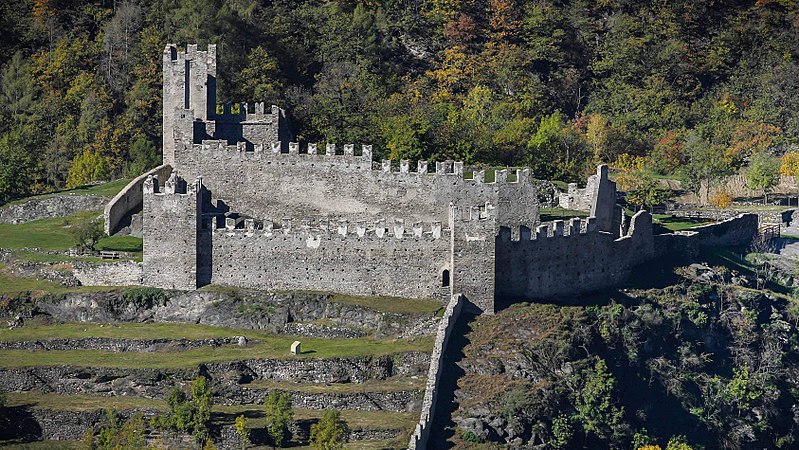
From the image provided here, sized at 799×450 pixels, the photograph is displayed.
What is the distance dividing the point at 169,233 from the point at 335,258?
7.20 meters

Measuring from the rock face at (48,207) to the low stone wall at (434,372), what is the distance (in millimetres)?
22303

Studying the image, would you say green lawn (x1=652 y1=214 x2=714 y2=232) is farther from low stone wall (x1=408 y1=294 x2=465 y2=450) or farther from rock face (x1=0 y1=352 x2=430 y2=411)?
rock face (x1=0 y1=352 x2=430 y2=411)

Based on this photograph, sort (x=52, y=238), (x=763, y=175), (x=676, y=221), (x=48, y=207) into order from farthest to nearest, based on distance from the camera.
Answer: (x=763, y=175) < (x=676, y=221) < (x=48, y=207) < (x=52, y=238)

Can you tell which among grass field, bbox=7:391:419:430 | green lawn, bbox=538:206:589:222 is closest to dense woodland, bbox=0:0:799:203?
green lawn, bbox=538:206:589:222

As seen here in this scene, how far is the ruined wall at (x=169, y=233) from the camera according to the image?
3927 inches

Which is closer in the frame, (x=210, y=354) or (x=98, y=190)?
(x=210, y=354)

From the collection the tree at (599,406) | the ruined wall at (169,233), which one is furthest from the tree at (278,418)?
the tree at (599,406)

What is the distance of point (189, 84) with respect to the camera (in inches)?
4277

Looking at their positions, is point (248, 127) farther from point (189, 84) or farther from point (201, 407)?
point (201, 407)

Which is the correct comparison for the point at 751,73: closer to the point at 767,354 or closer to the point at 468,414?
the point at 767,354

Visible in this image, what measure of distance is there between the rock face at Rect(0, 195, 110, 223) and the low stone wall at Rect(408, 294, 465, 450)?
878 inches

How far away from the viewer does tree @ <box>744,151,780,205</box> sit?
12662 cm

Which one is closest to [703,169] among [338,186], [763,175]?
[763,175]

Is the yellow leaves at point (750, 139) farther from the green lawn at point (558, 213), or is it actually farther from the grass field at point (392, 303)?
the grass field at point (392, 303)
